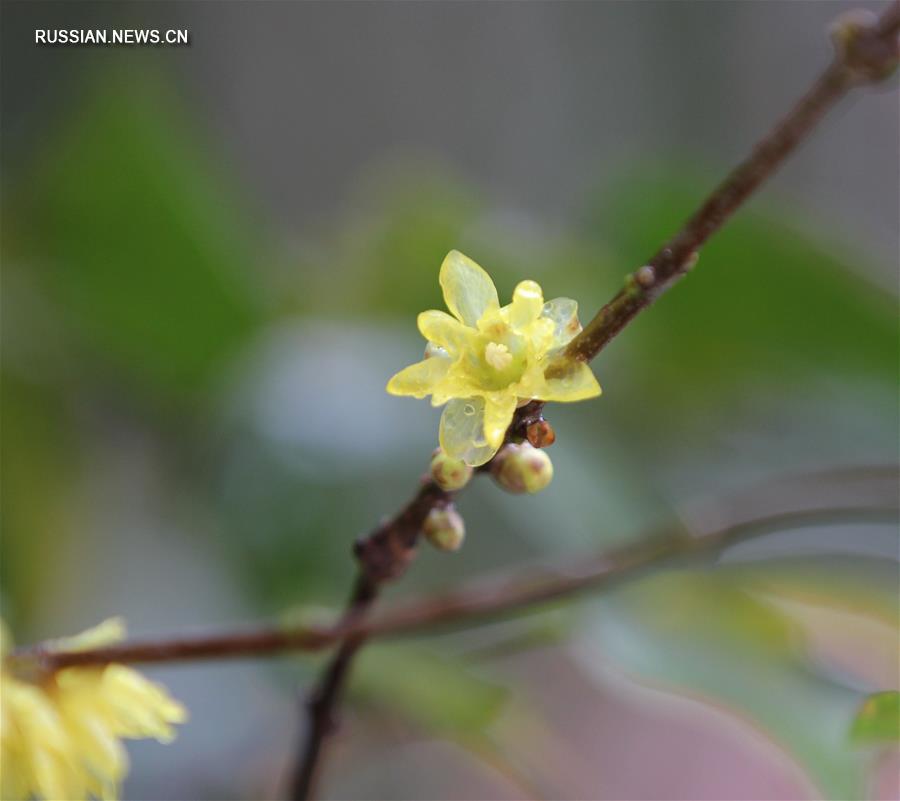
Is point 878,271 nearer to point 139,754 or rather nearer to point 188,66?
point 139,754

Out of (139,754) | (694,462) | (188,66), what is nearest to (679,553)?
(694,462)

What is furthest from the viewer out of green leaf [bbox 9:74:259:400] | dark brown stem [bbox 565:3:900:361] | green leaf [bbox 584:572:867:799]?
green leaf [bbox 9:74:259:400]

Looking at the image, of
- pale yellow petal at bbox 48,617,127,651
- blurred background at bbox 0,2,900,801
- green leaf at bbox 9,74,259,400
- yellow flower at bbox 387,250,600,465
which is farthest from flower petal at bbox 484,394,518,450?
green leaf at bbox 9,74,259,400

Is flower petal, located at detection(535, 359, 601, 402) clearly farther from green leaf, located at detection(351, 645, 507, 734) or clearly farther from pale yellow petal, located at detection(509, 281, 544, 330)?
green leaf, located at detection(351, 645, 507, 734)

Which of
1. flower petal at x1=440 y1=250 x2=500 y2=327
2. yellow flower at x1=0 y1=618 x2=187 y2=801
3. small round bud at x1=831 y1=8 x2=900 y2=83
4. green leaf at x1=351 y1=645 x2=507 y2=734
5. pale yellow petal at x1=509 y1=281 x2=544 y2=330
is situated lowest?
yellow flower at x1=0 y1=618 x2=187 y2=801

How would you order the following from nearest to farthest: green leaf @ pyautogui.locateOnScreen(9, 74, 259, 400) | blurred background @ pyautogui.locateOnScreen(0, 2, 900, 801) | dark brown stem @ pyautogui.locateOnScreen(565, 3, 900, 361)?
dark brown stem @ pyautogui.locateOnScreen(565, 3, 900, 361) < blurred background @ pyautogui.locateOnScreen(0, 2, 900, 801) < green leaf @ pyautogui.locateOnScreen(9, 74, 259, 400)

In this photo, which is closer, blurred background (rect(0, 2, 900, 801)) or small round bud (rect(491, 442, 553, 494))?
small round bud (rect(491, 442, 553, 494))

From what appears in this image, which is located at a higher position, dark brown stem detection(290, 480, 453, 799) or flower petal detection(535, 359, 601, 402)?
flower petal detection(535, 359, 601, 402)
